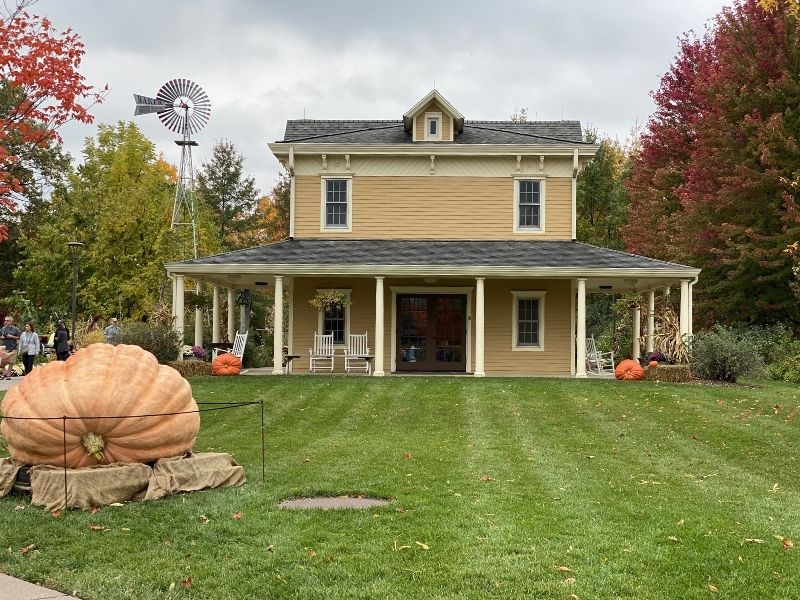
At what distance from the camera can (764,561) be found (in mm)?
5684

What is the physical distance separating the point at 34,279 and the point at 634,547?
35903 mm

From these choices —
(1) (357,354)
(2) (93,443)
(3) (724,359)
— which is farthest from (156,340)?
(3) (724,359)

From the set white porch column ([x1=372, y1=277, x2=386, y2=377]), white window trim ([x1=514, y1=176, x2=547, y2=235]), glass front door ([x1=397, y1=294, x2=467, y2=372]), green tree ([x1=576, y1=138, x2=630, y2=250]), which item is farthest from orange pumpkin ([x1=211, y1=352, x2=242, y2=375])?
green tree ([x1=576, y1=138, x2=630, y2=250])

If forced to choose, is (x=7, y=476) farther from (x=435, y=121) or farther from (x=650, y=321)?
(x=650, y=321)

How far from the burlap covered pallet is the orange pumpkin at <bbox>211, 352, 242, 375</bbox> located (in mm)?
11888

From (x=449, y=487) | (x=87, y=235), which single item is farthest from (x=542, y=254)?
(x=87, y=235)

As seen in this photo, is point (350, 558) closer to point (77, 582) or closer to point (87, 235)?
point (77, 582)

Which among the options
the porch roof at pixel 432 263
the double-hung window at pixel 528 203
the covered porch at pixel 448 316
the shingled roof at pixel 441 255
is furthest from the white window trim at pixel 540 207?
the porch roof at pixel 432 263

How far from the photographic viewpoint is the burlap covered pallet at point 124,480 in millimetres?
7344

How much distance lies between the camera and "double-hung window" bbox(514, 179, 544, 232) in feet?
74.3

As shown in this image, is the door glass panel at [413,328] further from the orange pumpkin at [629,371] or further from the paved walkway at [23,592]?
the paved walkway at [23,592]

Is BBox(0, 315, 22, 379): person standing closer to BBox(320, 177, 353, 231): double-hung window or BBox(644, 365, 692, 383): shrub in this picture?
BBox(320, 177, 353, 231): double-hung window

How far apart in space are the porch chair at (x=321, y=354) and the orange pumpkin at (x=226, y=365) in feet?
6.60

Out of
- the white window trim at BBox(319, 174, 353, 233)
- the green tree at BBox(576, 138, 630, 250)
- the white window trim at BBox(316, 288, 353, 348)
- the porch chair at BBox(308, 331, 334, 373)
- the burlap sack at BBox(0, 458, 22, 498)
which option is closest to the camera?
the burlap sack at BBox(0, 458, 22, 498)
